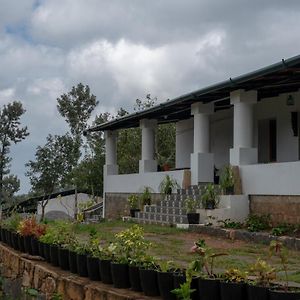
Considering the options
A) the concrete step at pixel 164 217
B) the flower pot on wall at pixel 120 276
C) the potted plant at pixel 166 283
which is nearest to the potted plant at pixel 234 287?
the potted plant at pixel 166 283

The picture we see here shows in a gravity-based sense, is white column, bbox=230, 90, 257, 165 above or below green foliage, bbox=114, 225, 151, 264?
above

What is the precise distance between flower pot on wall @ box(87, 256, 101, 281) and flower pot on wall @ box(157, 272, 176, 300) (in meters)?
1.53

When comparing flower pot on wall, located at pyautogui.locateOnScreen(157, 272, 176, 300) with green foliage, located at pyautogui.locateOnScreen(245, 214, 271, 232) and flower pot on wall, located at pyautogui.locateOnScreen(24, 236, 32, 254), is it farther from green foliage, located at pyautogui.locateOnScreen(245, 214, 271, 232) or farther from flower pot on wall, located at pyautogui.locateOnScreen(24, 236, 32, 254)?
green foliage, located at pyautogui.locateOnScreen(245, 214, 271, 232)

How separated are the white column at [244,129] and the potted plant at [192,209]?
1423 millimetres

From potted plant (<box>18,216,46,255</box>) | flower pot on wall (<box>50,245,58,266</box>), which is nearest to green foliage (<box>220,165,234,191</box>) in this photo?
potted plant (<box>18,216,46,255</box>)

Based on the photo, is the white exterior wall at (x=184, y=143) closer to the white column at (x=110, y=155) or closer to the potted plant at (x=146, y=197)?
the white column at (x=110, y=155)

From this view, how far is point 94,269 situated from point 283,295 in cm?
309

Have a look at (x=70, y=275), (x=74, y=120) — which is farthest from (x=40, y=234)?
(x=74, y=120)

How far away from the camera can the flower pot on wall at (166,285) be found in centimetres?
577

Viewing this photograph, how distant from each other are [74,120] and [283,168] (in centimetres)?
2547

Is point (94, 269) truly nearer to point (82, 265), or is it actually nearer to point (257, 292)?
point (82, 265)

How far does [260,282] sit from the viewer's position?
5.23 metres

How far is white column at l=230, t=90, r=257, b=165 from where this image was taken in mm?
15164

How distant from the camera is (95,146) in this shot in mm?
33031
